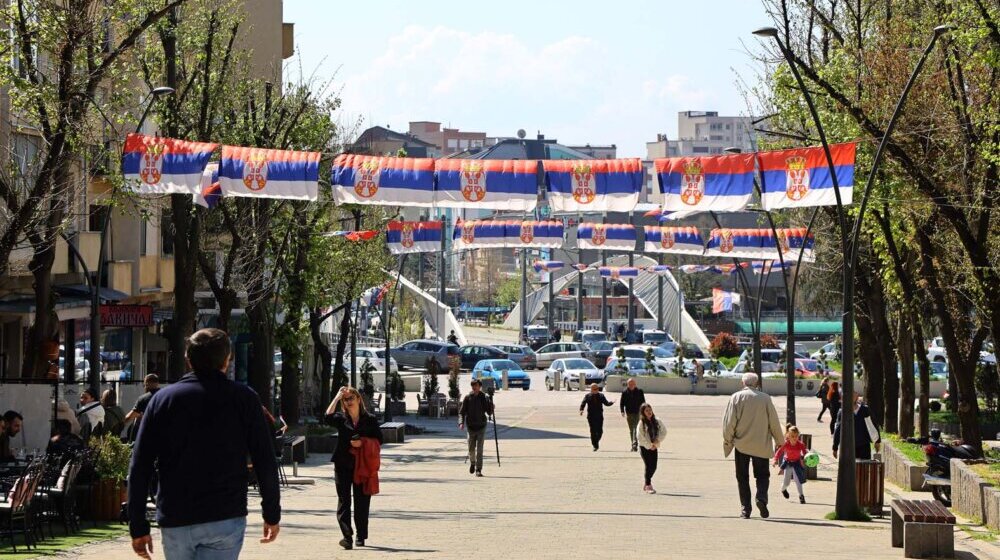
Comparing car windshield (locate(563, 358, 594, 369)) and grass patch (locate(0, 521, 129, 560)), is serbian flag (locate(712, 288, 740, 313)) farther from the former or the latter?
grass patch (locate(0, 521, 129, 560))

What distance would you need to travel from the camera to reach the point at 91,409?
73.3 feet

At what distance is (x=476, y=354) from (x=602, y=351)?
8.80m

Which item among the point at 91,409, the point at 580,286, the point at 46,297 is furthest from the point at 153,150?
the point at 580,286

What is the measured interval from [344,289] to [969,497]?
25014 mm

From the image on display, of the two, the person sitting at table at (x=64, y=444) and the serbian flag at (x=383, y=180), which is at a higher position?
the serbian flag at (x=383, y=180)

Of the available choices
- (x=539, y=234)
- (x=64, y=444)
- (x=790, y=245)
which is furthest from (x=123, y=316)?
(x=790, y=245)

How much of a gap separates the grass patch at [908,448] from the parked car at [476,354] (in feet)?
156

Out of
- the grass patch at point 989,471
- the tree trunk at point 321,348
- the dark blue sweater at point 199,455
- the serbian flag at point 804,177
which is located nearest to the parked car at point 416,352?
the tree trunk at point 321,348

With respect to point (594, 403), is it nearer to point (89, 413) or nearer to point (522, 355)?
point (89, 413)

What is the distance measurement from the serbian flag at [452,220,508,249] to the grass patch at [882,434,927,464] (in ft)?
58.1

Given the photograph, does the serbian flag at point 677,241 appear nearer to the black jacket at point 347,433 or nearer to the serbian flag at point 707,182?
the serbian flag at point 707,182

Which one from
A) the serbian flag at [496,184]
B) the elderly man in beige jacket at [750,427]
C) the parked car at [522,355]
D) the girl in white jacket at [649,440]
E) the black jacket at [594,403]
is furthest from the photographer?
the parked car at [522,355]

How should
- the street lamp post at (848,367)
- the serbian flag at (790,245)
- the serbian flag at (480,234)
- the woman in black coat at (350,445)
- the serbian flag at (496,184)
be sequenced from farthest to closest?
the serbian flag at (480,234) → the serbian flag at (790,245) → the serbian flag at (496,184) → the street lamp post at (848,367) → the woman in black coat at (350,445)

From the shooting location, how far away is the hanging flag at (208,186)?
24.6 m
